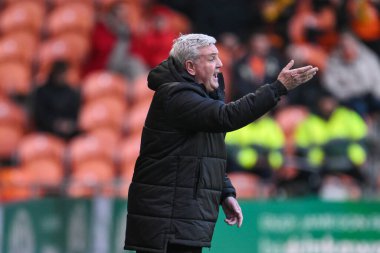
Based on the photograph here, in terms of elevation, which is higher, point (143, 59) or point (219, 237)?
point (143, 59)

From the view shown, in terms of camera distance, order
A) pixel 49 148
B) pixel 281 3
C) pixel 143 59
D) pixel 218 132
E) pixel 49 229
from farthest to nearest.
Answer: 1. pixel 281 3
2. pixel 143 59
3. pixel 49 148
4. pixel 49 229
5. pixel 218 132

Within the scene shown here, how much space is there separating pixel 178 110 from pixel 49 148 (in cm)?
711

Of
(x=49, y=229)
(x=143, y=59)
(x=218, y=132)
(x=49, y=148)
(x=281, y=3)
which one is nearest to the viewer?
(x=218, y=132)

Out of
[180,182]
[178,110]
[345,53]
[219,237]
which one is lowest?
[219,237]

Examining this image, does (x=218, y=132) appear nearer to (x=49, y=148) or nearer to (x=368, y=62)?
(x=49, y=148)

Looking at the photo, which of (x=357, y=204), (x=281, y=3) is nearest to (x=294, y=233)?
(x=357, y=204)

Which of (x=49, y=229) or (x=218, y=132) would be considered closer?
(x=218, y=132)

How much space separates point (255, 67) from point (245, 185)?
9.60 ft

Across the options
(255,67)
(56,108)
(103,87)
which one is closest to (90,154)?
(56,108)

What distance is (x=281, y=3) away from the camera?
15.8 m

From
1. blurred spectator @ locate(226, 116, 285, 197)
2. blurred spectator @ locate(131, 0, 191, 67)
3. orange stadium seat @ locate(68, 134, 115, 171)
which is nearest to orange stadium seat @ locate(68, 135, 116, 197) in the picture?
orange stadium seat @ locate(68, 134, 115, 171)

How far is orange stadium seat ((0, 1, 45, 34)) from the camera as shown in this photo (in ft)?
50.4

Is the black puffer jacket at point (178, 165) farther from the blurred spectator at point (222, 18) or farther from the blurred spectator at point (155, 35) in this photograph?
the blurred spectator at point (222, 18)

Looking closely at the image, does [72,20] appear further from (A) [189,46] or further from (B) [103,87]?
(A) [189,46]
